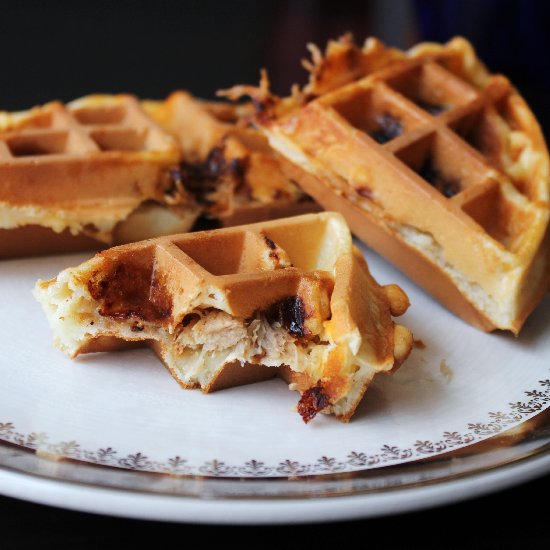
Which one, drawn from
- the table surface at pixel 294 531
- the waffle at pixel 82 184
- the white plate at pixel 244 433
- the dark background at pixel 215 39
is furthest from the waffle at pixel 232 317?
the dark background at pixel 215 39

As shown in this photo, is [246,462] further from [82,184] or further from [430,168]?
[430,168]

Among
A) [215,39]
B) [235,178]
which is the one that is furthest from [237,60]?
[235,178]

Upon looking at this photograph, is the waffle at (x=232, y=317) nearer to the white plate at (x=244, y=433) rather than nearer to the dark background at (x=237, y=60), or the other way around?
the white plate at (x=244, y=433)

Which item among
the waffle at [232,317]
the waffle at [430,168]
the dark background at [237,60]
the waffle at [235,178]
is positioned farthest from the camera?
the waffle at [235,178]

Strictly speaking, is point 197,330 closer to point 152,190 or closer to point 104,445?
point 104,445

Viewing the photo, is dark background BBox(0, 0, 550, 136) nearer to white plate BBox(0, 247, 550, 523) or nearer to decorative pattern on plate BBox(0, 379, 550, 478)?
white plate BBox(0, 247, 550, 523)

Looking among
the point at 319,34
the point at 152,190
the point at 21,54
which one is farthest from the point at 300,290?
the point at 319,34

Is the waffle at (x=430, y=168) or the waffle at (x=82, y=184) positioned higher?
the waffle at (x=430, y=168)
